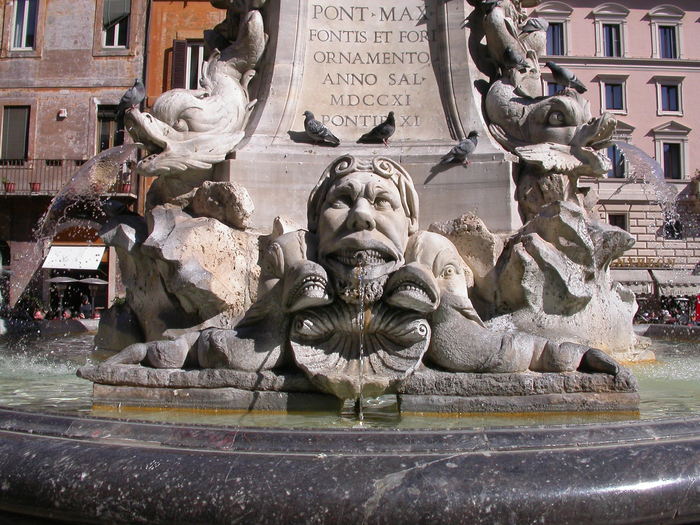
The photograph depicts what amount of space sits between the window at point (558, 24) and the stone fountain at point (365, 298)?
31.6m

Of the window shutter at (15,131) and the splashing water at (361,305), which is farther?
the window shutter at (15,131)

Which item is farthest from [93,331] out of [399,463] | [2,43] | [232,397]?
[2,43]

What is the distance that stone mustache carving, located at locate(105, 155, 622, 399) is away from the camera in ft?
10.3

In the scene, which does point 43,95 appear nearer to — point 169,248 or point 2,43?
point 2,43

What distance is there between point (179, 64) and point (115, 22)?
3.52 meters

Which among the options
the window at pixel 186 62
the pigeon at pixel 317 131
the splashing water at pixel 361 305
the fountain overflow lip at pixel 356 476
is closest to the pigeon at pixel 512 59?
the pigeon at pixel 317 131

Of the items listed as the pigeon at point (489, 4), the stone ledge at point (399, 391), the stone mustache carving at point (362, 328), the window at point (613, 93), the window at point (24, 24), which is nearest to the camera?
the stone ledge at point (399, 391)

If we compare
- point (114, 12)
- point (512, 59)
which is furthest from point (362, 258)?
point (114, 12)

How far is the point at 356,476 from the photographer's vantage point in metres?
1.98

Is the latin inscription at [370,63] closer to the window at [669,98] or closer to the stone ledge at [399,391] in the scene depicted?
the stone ledge at [399,391]

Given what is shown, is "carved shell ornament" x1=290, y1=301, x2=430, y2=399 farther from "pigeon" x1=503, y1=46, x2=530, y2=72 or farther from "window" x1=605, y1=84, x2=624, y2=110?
"window" x1=605, y1=84, x2=624, y2=110

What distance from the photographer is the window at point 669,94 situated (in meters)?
34.4

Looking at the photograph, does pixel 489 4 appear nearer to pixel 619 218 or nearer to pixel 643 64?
pixel 619 218

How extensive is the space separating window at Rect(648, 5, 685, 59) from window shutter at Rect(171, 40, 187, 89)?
24.3m
